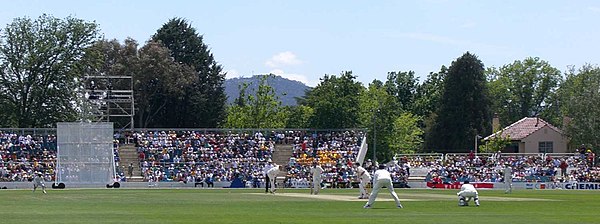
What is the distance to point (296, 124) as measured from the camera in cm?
12888

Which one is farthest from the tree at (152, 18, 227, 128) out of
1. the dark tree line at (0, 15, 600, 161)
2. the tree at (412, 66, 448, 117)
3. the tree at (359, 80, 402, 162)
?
the tree at (412, 66, 448, 117)

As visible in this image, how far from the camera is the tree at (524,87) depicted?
151625mm

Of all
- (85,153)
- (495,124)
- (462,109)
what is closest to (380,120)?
(462,109)

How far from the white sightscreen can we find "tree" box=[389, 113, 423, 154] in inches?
2452

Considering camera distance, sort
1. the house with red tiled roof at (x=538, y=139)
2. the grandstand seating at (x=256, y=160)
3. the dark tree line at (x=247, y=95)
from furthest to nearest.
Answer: the house with red tiled roof at (x=538, y=139) < the dark tree line at (x=247, y=95) < the grandstand seating at (x=256, y=160)

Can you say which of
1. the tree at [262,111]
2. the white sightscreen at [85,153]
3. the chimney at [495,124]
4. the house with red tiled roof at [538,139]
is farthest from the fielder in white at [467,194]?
the chimney at [495,124]

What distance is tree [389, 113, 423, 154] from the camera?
134250 mm

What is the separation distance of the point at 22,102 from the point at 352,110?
37067 millimetres

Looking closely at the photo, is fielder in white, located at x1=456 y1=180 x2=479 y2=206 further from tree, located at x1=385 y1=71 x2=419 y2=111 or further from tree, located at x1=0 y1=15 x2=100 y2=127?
tree, located at x1=385 y1=71 x2=419 y2=111

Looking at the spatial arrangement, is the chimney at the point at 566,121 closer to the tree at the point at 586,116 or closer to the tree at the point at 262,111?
the tree at the point at 586,116

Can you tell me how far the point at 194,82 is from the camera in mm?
111250

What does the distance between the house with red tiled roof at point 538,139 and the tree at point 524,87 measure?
27448 mm

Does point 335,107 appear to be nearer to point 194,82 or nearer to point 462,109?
point 194,82

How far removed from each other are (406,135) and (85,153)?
73.6 meters
